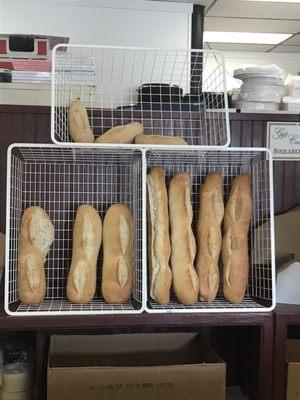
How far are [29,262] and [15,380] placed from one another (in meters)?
0.35

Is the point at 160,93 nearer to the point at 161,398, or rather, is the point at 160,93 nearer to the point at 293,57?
the point at 161,398

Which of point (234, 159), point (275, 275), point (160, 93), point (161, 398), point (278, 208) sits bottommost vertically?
point (161, 398)

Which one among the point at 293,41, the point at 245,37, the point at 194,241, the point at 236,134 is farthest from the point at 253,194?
the point at 293,41

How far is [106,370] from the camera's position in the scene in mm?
1316

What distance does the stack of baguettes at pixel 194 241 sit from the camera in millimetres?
1402

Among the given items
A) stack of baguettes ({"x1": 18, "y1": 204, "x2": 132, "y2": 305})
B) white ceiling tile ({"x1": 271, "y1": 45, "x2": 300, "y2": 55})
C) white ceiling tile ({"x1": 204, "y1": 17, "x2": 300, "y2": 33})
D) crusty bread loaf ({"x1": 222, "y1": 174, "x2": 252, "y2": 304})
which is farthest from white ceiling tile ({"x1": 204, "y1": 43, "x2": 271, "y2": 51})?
stack of baguettes ({"x1": 18, "y1": 204, "x2": 132, "y2": 305})

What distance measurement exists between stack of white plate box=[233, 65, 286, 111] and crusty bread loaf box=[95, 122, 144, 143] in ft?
1.72

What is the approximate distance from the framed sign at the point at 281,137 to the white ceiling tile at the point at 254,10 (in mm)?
2197

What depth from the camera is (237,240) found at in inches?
57.6

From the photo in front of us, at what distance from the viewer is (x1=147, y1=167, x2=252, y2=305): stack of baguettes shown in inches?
55.2

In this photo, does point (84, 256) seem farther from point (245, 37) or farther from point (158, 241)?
point (245, 37)

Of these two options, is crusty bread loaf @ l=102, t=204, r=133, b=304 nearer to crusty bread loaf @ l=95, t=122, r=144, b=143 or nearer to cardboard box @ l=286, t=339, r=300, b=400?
crusty bread loaf @ l=95, t=122, r=144, b=143

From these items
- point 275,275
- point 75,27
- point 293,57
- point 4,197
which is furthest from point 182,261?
point 293,57

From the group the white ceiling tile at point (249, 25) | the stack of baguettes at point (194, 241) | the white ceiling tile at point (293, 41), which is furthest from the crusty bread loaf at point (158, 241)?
the white ceiling tile at point (293, 41)
